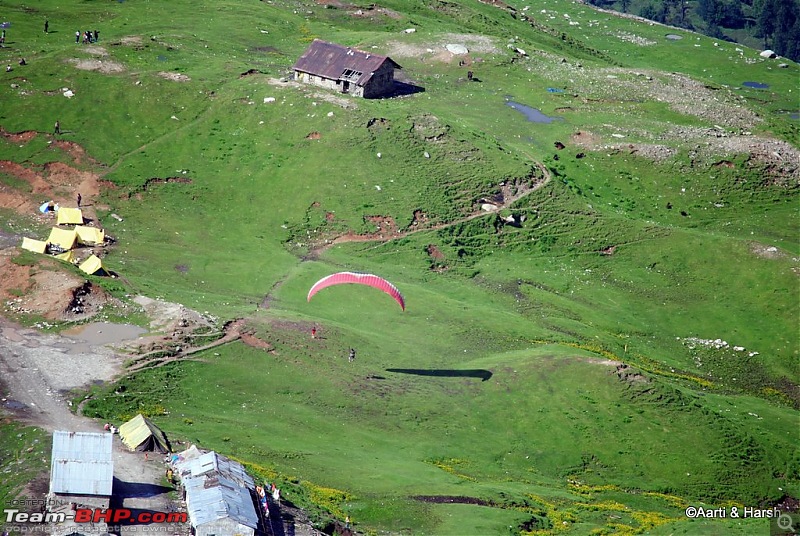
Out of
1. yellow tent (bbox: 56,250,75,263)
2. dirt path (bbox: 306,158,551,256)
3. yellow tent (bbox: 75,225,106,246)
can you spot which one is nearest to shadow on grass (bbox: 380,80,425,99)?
dirt path (bbox: 306,158,551,256)

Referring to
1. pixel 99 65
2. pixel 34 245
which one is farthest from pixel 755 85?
pixel 34 245

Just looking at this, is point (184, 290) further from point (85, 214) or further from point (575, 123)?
point (575, 123)

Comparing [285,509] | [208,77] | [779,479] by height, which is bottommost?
[779,479]

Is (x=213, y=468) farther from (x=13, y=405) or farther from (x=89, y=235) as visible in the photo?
(x=89, y=235)

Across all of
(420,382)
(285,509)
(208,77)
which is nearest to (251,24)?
(208,77)

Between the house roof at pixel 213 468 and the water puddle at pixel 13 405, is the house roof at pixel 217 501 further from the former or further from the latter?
the water puddle at pixel 13 405

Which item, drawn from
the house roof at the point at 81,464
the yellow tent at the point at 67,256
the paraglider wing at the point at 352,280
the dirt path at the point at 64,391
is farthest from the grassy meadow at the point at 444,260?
the house roof at the point at 81,464
